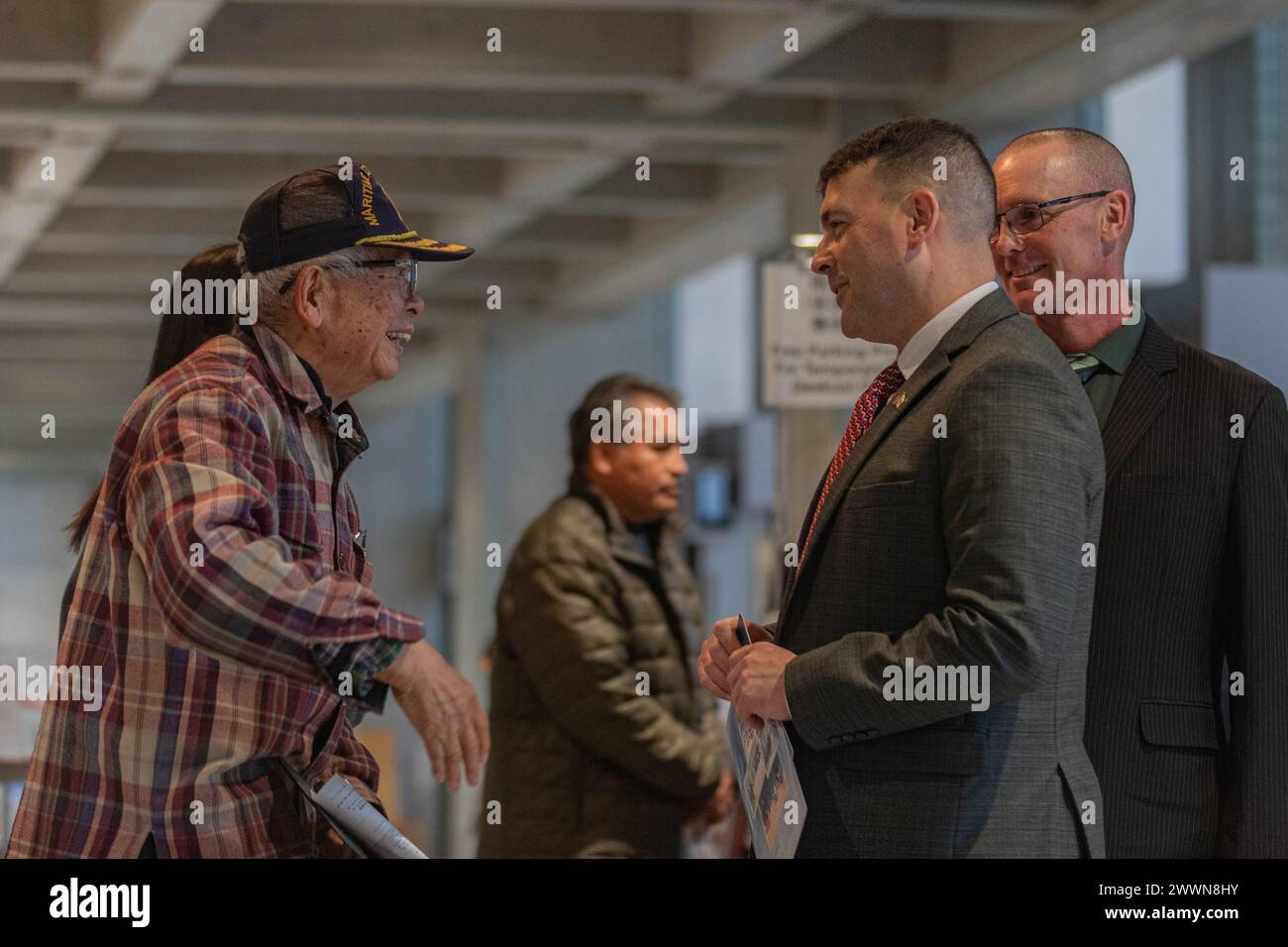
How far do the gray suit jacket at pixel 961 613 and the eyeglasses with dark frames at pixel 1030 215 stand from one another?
1.65ft

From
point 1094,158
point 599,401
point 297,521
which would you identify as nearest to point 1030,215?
point 1094,158

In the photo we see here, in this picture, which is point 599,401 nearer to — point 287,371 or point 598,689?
point 598,689

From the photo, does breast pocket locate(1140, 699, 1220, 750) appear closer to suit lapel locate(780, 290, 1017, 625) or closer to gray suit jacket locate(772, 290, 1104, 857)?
gray suit jacket locate(772, 290, 1104, 857)

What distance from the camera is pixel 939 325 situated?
89.3 inches

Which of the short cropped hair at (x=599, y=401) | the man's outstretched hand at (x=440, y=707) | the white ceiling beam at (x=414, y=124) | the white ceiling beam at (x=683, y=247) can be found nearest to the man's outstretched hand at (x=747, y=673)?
the man's outstretched hand at (x=440, y=707)

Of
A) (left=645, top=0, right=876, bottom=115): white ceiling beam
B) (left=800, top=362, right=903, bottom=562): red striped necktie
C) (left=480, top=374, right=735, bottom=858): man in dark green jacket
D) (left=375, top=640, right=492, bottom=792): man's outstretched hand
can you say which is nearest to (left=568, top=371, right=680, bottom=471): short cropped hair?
(left=480, top=374, right=735, bottom=858): man in dark green jacket

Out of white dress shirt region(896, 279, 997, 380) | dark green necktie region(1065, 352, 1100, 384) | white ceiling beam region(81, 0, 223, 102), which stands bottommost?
dark green necktie region(1065, 352, 1100, 384)

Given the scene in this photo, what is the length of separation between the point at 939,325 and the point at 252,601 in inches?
38.1

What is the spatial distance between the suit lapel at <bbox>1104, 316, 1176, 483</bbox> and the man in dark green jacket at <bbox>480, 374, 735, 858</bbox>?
6.40 ft

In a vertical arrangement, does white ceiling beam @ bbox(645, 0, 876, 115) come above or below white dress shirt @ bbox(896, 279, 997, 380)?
above

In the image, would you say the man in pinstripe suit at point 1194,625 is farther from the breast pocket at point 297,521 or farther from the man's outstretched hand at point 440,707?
the breast pocket at point 297,521

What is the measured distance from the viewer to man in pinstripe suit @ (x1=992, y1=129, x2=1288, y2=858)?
8.01ft

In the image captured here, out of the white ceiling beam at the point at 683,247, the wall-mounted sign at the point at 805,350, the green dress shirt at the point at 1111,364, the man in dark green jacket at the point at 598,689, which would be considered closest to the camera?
the green dress shirt at the point at 1111,364

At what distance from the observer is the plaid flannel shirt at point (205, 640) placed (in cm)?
192
